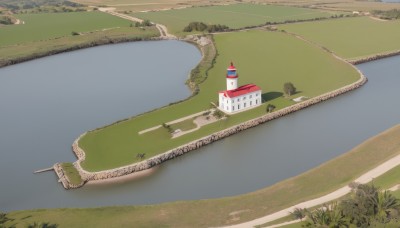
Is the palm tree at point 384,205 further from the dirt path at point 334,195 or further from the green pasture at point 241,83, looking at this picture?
the green pasture at point 241,83

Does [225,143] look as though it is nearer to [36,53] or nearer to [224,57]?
[224,57]

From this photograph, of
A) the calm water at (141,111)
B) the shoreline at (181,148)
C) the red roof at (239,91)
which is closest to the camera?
the calm water at (141,111)

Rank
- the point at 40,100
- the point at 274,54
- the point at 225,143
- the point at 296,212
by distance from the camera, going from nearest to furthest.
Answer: the point at 296,212 → the point at 225,143 → the point at 40,100 → the point at 274,54

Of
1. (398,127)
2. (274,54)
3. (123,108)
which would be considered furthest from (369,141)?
(274,54)

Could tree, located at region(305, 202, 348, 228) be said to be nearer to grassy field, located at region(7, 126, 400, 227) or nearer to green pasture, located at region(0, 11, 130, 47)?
grassy field, located at region(7, 126, 400, 227)

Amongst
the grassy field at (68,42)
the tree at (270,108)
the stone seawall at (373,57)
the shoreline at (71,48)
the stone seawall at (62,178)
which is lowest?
the stone seawall at (62,178)

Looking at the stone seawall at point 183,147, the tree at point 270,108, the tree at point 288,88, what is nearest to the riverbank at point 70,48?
the stone seawall at point 183,147
